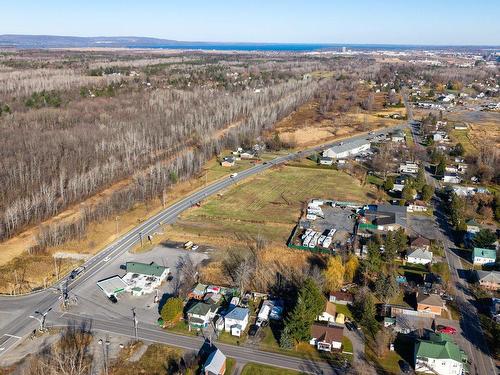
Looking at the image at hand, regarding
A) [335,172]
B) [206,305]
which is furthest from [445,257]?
[335,172]

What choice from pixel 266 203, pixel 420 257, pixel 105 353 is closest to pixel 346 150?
pixel 266 203

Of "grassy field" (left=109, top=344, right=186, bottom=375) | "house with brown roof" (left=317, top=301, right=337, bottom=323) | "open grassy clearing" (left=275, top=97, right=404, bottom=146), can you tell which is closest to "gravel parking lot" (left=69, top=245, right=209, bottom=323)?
"grassy field" (left=109, top=344, right=186, bottom=375)

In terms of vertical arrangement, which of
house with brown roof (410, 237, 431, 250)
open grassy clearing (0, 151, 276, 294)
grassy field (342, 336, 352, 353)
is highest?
house with brown roof (410, 237, 431, 250)

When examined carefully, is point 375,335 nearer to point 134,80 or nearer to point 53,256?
point 53,256

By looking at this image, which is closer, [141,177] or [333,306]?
[333,306]

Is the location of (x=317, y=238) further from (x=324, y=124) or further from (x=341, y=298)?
(x=324, y=124)

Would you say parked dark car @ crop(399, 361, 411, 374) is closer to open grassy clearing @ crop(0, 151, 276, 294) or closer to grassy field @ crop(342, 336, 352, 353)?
grassy field @ crop(342, 336, 352, 353)
